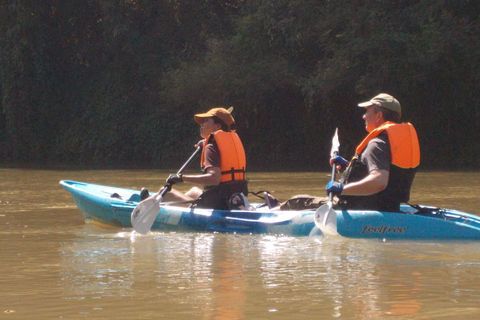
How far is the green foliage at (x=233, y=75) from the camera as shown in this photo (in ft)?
61.5

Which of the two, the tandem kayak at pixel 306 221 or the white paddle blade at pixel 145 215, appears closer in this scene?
the tandem kayak at pixel 306 221

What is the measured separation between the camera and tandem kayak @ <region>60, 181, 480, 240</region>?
6.00m

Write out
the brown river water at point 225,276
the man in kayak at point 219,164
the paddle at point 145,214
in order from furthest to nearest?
the paddle at point 145,214 → the man in kayak at point 219,164 → the brown river water at point 225,276

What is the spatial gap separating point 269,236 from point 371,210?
819 millimetres

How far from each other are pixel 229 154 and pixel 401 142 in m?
1.50

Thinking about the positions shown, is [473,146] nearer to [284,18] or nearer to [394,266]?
[284,18]

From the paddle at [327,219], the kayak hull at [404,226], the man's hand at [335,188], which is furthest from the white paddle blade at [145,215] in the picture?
the man's hand at [335,188]

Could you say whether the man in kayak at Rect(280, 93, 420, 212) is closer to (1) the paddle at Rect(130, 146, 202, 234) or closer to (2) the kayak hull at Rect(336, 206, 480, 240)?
(2) the kayak hull at Rect(336, 206, 480, 240)

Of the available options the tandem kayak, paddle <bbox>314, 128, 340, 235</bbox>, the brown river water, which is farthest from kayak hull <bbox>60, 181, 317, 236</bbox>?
paddle <bbox>314, 128, 340, 235</bbox>

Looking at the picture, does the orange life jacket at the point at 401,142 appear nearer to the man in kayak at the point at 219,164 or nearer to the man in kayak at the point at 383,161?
the man in kayak at the point at 383,161

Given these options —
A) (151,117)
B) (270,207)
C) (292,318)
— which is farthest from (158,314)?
(151,117)

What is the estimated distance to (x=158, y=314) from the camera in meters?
3.73

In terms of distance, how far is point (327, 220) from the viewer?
597 cm

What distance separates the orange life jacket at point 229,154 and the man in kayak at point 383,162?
107cm
